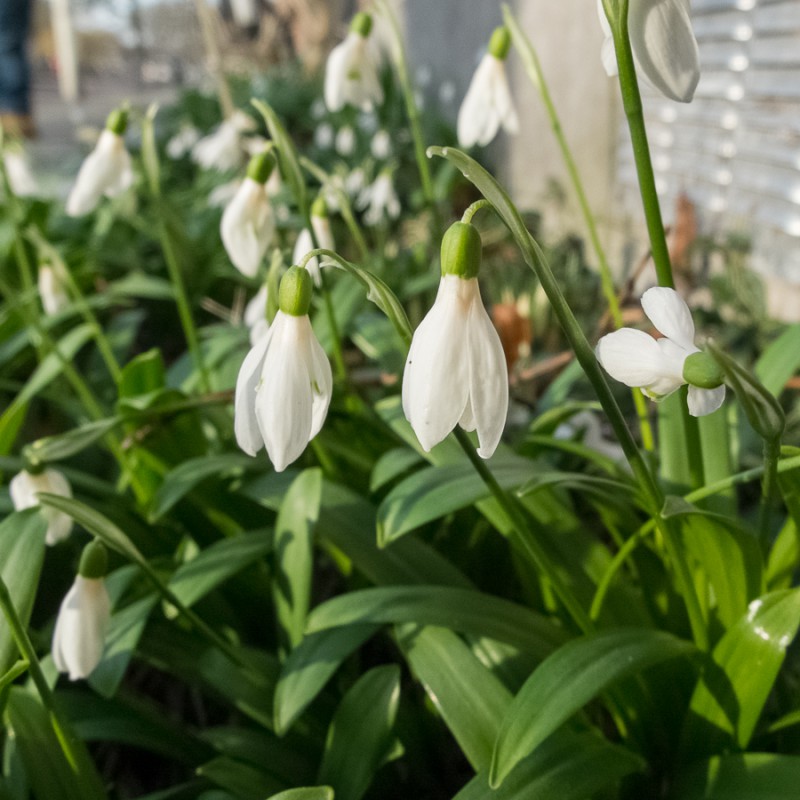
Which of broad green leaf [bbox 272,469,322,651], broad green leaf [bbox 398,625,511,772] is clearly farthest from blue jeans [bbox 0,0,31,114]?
broad green leaf [bbox 398,625,511,772]

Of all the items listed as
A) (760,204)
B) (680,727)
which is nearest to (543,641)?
(680,727)

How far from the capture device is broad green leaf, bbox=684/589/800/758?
87 cm

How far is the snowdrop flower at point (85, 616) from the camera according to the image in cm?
93

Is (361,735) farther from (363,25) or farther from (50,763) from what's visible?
(363,25)

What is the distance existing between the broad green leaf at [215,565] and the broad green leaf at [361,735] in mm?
217

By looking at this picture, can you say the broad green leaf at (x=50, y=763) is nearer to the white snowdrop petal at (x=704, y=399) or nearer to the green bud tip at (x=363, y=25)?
the white snowdrop petal at (x=704, y=399)

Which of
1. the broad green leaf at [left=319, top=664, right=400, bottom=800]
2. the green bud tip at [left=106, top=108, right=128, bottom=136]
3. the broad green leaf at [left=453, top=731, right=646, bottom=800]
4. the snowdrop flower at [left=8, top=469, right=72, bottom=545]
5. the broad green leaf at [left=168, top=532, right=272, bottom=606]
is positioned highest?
the green bud tip at [left=106, top=108, right=128, bottom=136]

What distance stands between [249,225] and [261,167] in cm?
8

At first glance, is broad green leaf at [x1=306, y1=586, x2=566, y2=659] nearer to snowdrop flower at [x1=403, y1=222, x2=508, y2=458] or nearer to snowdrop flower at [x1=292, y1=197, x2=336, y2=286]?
snowdrop flower at [x1=403, y1=222, x2=508, y2=458]

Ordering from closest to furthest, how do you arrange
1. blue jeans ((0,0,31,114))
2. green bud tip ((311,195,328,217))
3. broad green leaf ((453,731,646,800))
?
broad green leaf ((453,731,646,800)), green bud tip ((311,195,328,217)), blue jeans ((0,0,31,114))

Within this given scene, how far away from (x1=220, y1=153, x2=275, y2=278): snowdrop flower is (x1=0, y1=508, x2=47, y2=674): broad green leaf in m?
0.43

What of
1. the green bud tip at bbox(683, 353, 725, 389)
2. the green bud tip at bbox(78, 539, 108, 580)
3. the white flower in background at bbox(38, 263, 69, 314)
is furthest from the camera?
the white flower in background at bbox(38, 263, 69, 314)

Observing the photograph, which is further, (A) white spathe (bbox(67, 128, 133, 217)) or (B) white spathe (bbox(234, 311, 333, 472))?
(A) white spathe (bbox(67, 128, 133, 217))

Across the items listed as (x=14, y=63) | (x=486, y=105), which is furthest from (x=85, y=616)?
(x=14, y=63)
